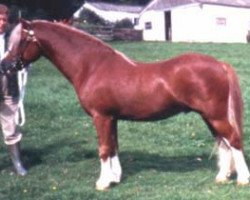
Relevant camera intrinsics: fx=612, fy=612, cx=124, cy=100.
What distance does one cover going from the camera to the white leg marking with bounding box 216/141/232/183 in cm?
872

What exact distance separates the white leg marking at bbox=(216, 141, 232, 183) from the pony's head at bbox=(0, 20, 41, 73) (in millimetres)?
2981

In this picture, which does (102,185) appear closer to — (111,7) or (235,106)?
(235,106)

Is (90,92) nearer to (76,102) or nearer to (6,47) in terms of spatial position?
(6,47)

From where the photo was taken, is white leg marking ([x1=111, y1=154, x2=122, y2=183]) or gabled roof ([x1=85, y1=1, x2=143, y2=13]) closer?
white leg marking ([x1=111, y1=154, x2=122, y2=183])

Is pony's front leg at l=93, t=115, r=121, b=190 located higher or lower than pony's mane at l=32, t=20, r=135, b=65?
lower

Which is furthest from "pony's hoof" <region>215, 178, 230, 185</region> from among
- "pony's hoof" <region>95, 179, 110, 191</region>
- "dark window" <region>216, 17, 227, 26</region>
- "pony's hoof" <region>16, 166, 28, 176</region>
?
"dark window" <region>216, 17, 227, 26</region>

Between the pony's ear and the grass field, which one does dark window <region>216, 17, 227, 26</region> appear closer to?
the grass field

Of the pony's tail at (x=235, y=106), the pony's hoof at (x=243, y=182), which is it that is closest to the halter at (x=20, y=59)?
the pony's tail at (x=235, y=106)

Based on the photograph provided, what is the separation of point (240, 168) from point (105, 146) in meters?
1.91

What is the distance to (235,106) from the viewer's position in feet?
27.5

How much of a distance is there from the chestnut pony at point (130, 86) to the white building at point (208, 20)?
150 feet

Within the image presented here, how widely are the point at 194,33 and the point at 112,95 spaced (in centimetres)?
4675

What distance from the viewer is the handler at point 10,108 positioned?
9.48 m

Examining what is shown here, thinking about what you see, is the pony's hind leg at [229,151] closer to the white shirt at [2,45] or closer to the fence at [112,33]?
the white shirt at [2,45]
